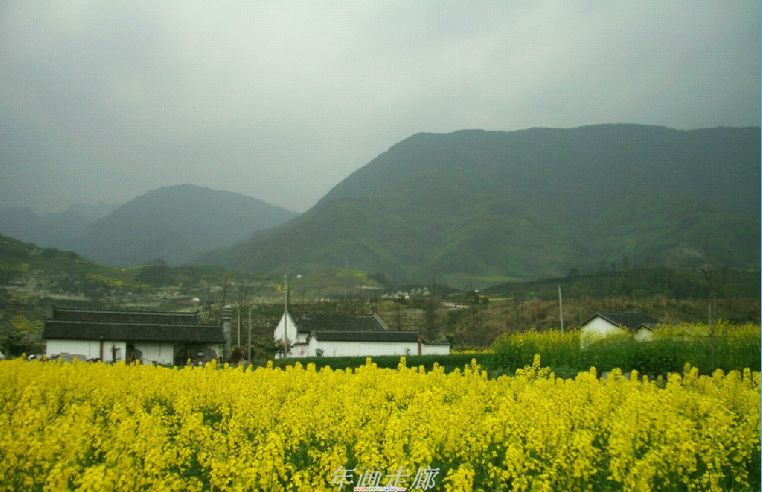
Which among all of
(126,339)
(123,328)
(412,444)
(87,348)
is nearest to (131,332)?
(123,328)

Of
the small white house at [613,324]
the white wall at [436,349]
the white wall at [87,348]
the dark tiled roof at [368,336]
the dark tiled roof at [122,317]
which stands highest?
the dark tiled roof at [122,317]

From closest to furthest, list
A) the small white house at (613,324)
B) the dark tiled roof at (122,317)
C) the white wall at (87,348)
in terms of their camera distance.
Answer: the small white house at (613,324) < the white wall at (87,348) < the dark tiled roof at (122,317)

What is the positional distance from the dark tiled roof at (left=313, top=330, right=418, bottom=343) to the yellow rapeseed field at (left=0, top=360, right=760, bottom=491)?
123ft

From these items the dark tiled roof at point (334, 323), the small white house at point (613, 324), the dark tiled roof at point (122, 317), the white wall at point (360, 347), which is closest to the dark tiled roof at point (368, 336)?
the white wall at point (360, 347)

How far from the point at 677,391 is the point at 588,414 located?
2459 mm

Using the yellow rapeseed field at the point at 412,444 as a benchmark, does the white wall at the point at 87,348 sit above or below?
below

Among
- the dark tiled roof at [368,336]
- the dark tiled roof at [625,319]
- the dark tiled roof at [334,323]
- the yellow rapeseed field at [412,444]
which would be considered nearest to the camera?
the yellow rapeseed field at [412,444]

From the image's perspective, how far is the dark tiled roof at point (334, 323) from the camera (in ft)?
185

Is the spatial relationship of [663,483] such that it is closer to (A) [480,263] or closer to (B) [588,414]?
(B) [588,414]

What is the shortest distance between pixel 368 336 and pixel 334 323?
8607 millimetres

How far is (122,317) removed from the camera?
4675 centimetres

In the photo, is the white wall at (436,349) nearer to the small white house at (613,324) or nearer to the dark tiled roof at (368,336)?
the dark tiled roof at (368,336)

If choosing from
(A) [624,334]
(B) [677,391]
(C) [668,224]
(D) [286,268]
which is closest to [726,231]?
(C) [668,224]

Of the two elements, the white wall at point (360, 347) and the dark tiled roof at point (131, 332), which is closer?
the dark tiled roof at point (131, 332)
